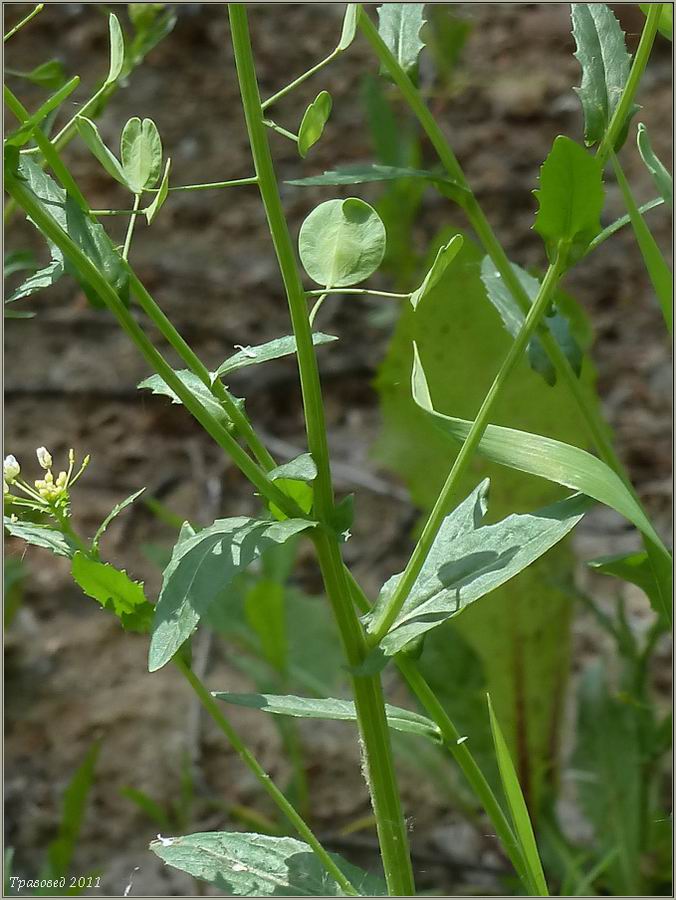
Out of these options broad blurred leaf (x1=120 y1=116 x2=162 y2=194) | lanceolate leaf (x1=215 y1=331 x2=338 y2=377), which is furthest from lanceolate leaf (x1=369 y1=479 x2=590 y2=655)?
broad blurred leaf (x1=120 y1=116 x2=162 y2=194)

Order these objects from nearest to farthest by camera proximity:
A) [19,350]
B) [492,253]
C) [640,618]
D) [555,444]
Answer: [555,444], [492,253], [640,618], [19,350]

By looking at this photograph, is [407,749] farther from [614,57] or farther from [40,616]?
[614,57]

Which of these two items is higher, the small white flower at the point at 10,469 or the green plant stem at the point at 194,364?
the green plant stem at the point at 194,364

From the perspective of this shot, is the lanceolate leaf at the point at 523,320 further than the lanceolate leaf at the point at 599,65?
Yes

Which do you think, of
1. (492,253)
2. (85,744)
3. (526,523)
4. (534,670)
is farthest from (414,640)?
(85,744)

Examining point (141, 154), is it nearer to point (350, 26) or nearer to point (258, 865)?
point (350, 26)

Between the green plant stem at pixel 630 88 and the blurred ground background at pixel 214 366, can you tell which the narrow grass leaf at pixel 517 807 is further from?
the blurred ground background at pixel 214 366

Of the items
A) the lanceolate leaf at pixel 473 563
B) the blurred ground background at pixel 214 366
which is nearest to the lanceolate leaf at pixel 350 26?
the lanceolate leaf at pixel 473 563
